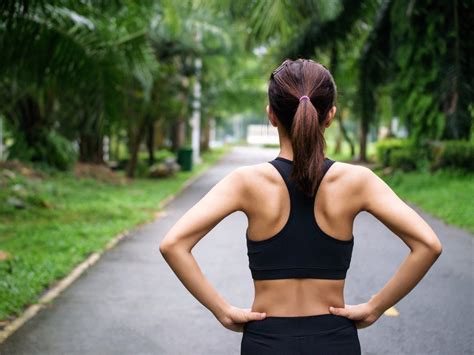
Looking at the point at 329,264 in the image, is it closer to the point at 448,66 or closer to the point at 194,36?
the point at 448,66

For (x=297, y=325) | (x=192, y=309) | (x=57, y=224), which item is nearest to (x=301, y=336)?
(x=297, y=325)

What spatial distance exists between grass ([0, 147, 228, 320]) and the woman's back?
3733 mm

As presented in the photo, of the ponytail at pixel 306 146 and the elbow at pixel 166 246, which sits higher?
the ponytail at pixel 306 146

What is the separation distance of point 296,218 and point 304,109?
0.35 meters

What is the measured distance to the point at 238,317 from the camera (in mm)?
2070

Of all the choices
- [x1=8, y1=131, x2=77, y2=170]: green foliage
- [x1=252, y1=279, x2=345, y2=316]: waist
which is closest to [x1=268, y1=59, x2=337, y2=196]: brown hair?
[x1=252, y1=279, x2=345, y2=316]: waist

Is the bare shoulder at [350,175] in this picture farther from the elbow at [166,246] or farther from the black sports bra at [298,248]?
the elbow at [166,246]

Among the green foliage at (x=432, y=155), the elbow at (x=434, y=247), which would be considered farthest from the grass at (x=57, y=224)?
the green foliage at (x=432, y=155)

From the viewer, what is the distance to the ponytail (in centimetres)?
198

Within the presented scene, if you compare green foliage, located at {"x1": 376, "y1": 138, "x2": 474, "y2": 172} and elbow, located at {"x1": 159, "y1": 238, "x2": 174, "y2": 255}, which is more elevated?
elbow, located at {"x1": 159, "y1": 238, "x2": 174, "y2": 255}

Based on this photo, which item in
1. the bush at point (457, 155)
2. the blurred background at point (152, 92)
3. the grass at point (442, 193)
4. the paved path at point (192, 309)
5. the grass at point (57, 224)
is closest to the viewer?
the paved path at point (192, 309)

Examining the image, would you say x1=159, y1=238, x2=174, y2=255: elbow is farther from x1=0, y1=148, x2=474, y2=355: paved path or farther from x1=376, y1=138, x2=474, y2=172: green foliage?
x1=376, y1=138, x2=474, y2=172: green foliage

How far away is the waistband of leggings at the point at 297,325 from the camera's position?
202cm

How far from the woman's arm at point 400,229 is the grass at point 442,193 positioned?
7.98 meters
